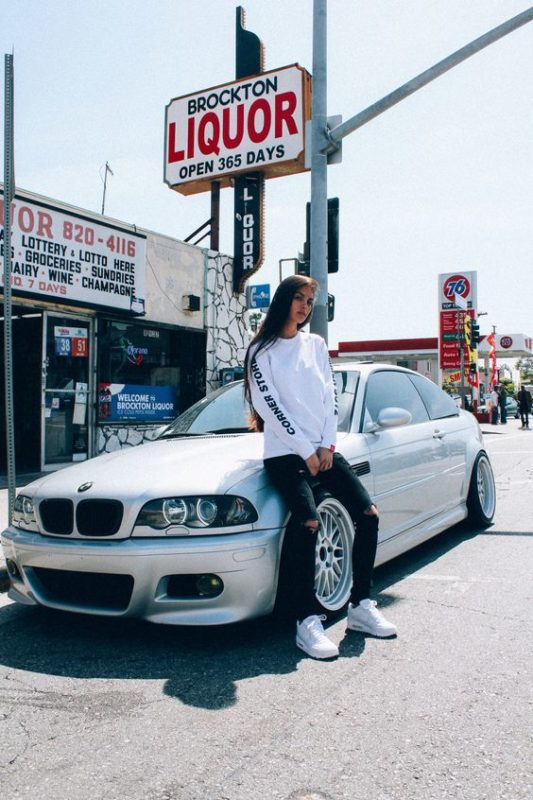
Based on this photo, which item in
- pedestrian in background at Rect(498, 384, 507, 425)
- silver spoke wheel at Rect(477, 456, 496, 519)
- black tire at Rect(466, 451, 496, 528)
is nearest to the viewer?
black tire at Rect(466, 451, 496, 528)

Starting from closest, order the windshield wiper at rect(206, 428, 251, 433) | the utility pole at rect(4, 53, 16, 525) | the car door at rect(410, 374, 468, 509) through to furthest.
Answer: the windshield wiper at rect(206, 428, 251, 433) < the utility pole at rect(4, 53, 16, 525) < the car door at rect(410, 374, 468, 509)

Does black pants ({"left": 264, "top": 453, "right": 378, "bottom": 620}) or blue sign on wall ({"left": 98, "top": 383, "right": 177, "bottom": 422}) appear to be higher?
blue sign on wall ({"left": 98, "top": 383, "right": 177, "bottom": 422})

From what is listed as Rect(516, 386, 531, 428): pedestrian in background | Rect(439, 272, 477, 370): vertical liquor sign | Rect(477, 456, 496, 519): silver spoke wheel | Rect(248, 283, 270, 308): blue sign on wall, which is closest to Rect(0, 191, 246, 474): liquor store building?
Rect(248, 283, 270, 308): blue sign on wall

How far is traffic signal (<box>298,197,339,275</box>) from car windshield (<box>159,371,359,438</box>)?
14.9 feet

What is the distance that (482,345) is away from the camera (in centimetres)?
4400

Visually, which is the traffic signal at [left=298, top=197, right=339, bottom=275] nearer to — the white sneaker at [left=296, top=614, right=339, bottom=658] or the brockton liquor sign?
the brockton liquor sign

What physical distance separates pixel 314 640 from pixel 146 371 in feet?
30.7

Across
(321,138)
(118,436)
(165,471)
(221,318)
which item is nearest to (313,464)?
(165,471)

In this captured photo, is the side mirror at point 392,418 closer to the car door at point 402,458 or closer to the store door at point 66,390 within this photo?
the car door at point 402,458

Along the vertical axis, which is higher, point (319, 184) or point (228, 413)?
point (319, 184)

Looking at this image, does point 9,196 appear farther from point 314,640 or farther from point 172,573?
point 314,640

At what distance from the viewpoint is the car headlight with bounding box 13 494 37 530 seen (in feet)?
12.2

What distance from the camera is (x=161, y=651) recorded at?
11.0ft

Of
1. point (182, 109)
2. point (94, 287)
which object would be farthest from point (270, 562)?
point (182, 109)
